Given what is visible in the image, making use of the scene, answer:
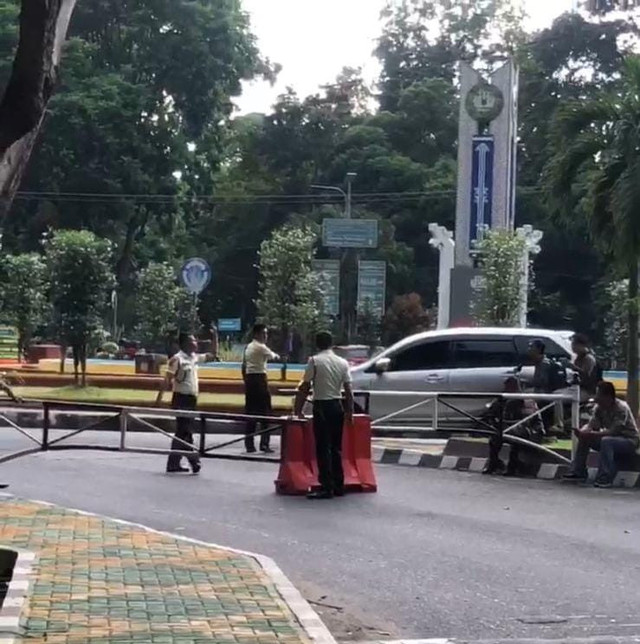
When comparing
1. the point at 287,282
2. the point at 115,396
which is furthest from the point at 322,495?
the point at 287,282

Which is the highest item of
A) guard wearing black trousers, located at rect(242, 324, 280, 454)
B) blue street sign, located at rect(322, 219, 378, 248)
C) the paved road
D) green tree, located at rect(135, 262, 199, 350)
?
blue street sign, located at rect(322, 219, 378, 248)

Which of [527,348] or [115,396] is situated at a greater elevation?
[527,348]

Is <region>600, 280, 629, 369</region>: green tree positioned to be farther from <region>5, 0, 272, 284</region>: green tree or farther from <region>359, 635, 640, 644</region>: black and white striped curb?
<region>359, 635, 640, 644</region>: black and white striped curb

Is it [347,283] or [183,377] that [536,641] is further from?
[347,283]

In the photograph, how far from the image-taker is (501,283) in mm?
32875

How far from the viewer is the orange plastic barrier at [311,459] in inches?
553

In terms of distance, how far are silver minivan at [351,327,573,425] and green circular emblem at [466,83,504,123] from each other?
58.5 feet

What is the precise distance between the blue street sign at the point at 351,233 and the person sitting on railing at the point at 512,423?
115 feet

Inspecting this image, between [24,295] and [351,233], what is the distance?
15.0 m

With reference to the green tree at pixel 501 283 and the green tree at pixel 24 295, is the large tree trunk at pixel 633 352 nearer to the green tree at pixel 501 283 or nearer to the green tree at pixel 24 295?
the green tree at pixel 501 283

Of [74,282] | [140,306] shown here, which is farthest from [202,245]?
[74,282]

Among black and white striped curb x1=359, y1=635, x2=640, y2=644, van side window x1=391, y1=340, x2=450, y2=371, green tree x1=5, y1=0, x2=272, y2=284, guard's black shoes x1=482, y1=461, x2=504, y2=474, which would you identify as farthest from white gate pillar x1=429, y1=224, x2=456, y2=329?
black and white striped curb x1=359, y1=635, x2=640, y2=644

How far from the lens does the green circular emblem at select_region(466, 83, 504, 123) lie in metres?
39.3

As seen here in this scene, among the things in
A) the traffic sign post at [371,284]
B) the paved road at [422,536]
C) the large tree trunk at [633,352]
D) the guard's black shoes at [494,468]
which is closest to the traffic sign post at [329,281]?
the traffic sign post at [371,284]
